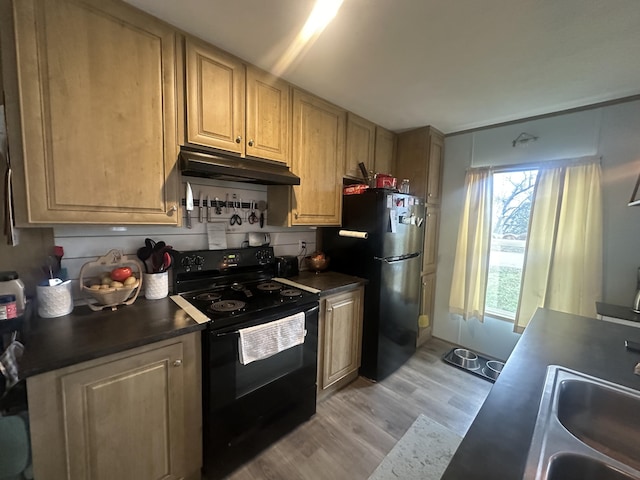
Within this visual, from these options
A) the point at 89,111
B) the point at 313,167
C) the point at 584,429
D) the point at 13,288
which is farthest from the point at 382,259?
the point at 13,288

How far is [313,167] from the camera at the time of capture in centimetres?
208

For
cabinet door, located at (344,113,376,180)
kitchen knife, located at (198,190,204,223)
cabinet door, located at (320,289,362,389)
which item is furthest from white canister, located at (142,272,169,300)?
cabinet door, located at (344,113,376,180)

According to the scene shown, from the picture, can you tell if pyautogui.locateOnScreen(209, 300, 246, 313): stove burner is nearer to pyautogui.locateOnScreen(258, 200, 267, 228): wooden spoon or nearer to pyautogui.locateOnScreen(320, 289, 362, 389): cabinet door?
pyautogui.locateOnScreen(320, 289, 362, 389): cabinet door

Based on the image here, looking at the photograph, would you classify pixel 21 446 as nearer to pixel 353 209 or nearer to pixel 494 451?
pixel 494 451

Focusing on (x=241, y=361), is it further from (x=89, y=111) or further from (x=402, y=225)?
(x=402, y=225)

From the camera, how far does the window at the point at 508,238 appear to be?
2.47 meters

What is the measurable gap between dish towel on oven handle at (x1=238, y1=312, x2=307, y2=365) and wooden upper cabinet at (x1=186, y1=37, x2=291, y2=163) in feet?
3.53

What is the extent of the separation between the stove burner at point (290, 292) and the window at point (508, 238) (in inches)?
82.3

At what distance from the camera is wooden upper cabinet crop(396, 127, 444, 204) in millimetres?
2689

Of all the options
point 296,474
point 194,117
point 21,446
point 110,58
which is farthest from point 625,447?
point 110,58

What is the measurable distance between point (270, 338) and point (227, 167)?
1.01m

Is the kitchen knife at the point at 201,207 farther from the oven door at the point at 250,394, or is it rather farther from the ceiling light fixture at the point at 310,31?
the ceiling light fixture at the point at 310,31

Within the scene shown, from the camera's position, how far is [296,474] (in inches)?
58.1

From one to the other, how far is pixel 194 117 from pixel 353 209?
4.52 feet
